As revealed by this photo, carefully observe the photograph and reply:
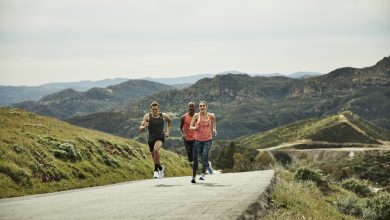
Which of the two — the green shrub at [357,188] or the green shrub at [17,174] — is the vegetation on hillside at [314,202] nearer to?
the green shrub at [357,188]

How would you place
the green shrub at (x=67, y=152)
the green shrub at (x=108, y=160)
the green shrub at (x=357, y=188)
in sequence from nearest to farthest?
the green shrub at (x=67, y=152), the green shrub at (x=108, y=160), the green shrub at (x=357, y=188)

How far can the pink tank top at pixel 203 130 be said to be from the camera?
46.1 ft

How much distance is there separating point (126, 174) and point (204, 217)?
18308 mm

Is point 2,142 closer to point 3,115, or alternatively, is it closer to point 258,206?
point 3,115

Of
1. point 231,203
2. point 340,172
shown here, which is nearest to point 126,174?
point 231,203

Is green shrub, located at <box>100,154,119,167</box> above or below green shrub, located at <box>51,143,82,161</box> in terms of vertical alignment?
below

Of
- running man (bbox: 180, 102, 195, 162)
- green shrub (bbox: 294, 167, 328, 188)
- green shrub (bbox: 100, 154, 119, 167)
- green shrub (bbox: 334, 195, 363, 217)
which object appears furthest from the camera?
green shrub (bbox: 100, 154, 119, 167)

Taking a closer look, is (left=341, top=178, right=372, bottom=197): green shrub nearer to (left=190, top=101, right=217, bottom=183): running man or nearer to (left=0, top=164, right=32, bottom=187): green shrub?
(left=190, top=101, right=217, bottom=183): running man

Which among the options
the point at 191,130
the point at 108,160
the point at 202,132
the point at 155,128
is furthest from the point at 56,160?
the point at 202,132

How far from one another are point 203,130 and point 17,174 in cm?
697

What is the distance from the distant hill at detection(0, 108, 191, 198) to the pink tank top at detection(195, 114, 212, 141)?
6.13 meters

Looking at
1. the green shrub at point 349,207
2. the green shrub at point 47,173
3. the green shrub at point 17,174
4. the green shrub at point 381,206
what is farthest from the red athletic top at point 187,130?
the green shrub at point 381,206

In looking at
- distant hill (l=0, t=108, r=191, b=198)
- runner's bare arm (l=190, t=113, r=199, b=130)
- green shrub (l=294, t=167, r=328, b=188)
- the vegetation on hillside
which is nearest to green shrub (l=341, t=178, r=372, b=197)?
the vegetation on hillside

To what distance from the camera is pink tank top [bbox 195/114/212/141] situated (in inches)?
553
